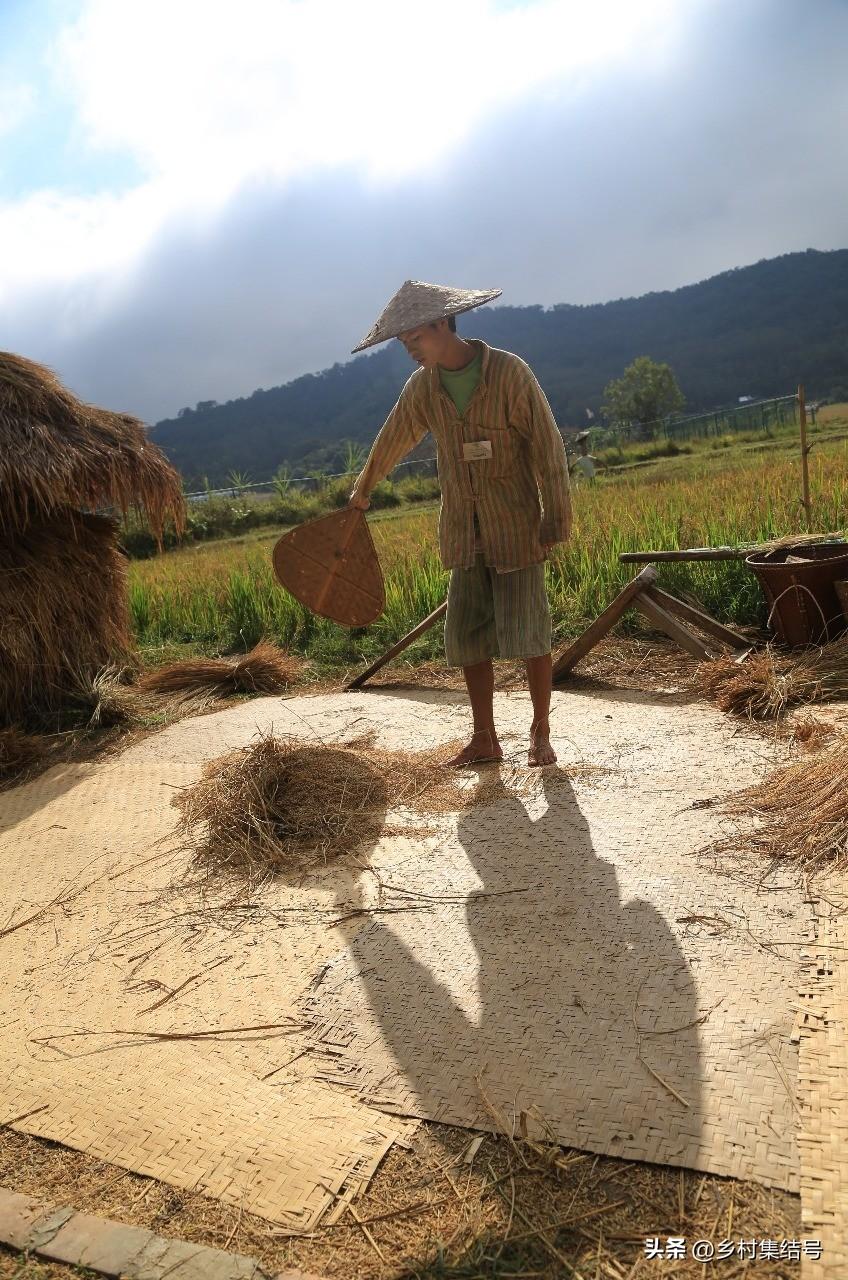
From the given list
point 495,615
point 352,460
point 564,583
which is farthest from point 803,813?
point 352,460

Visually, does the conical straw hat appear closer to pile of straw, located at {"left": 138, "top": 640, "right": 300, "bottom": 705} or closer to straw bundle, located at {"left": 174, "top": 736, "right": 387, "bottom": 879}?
straw bundle, located at {"left": 174, "top": 736, "right": 387, "bottom": 879}

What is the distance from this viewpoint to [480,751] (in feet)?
11.7

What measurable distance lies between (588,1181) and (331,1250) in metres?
0.41

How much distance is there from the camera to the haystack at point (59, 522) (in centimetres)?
487

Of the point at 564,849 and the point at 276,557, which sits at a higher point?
the point at 276,557

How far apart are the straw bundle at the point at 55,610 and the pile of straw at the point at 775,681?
320 centimetres

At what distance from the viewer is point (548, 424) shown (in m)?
3.22

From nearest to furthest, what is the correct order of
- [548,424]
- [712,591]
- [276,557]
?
1. [548,424]
2. [276,557]
3. [712,591]

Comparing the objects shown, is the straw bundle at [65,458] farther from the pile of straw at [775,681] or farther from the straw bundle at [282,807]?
the pile of straw at [775,681]

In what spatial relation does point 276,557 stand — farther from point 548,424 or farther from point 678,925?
point 678,925

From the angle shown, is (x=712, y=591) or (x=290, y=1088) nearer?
(x=290, y=1088)

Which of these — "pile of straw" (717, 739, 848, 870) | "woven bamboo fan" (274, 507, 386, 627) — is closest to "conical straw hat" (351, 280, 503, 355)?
"woven bamboo fan" (274, 507, 386, 627)

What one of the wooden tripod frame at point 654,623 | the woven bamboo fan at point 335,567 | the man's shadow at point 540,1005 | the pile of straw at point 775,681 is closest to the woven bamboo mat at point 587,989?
the man's shadow at point 540,1005

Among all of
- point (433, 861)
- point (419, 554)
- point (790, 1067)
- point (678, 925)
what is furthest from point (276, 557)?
point (419, 554)
